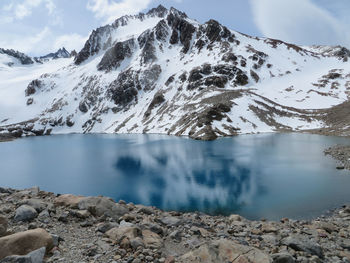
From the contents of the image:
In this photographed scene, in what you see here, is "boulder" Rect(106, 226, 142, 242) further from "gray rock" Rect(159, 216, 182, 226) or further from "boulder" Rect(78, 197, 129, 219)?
"gray rock" Rect(159, 216, 182, 226)

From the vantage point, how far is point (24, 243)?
9570 mm

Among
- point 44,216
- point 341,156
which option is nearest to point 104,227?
point 44,216

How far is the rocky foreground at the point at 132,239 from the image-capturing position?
10.2 meters

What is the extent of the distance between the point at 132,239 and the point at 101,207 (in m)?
7.27

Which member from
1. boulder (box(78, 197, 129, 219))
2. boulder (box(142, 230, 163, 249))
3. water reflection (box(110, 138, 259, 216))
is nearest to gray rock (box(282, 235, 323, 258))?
boulder (box(142, 230, 163, 249))

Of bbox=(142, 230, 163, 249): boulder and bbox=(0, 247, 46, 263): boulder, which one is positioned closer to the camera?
bbox=(0, 247, 46, 263): boulder

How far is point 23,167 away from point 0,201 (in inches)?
2220

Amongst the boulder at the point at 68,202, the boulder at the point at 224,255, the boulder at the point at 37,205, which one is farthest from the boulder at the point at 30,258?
the boulder at the point at 68,202

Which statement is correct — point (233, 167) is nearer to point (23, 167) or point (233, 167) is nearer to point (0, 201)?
point (0, 201)

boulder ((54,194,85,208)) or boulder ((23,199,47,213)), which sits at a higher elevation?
boulder ((23,199,47,213))

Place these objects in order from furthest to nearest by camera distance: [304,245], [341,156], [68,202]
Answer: [341,156]
[68,202]
[304,245]

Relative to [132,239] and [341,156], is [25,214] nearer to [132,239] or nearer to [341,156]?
[132,239]

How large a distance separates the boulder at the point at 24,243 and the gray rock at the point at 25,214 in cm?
436

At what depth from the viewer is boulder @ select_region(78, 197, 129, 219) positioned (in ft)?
57.1
